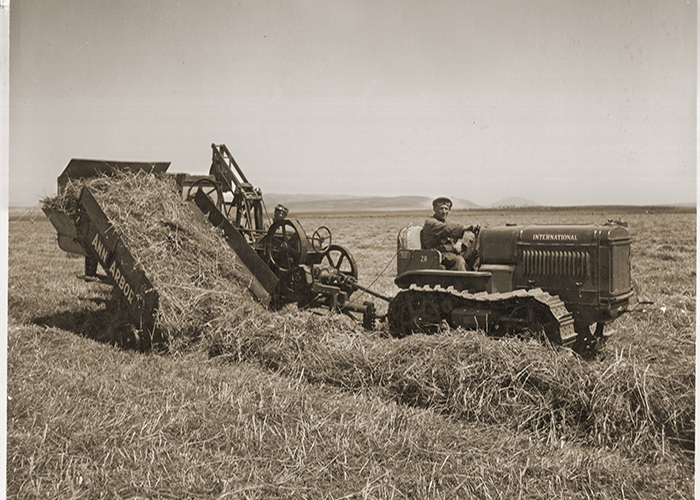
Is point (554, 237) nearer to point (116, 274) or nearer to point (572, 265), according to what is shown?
point (572, 265)

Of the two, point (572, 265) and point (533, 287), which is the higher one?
point (572, 265)

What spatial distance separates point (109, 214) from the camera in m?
6.86

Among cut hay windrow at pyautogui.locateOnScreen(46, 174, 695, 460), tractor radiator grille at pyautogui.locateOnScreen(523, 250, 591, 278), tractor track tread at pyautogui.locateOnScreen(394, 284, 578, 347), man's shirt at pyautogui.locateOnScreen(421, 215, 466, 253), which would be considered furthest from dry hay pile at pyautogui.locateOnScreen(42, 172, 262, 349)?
tractor radiator grille at pyautogui.locateOnScreen(523, 250, 591, 278)

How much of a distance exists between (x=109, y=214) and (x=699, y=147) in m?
6.16

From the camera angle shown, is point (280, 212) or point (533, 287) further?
point (280, 212)

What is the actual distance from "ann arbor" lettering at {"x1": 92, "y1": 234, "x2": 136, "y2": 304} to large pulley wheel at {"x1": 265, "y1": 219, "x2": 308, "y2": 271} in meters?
1.76

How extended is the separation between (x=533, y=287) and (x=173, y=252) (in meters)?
4.19

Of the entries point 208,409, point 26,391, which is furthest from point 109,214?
point 208,409

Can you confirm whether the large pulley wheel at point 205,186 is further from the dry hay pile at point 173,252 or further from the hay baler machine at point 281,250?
the dry hay pile at point 173,252

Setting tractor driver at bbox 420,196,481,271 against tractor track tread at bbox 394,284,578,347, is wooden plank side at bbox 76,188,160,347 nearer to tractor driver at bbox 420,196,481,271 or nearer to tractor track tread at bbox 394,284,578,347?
tractor track tread at bbox 394,284,578,347

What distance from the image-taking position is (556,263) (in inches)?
233

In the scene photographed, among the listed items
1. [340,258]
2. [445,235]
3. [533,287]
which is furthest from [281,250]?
[533,287]

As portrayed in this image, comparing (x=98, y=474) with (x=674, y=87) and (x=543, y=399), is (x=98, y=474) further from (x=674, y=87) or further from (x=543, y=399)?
(x=674, y=87)

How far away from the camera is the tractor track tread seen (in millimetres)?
5367
